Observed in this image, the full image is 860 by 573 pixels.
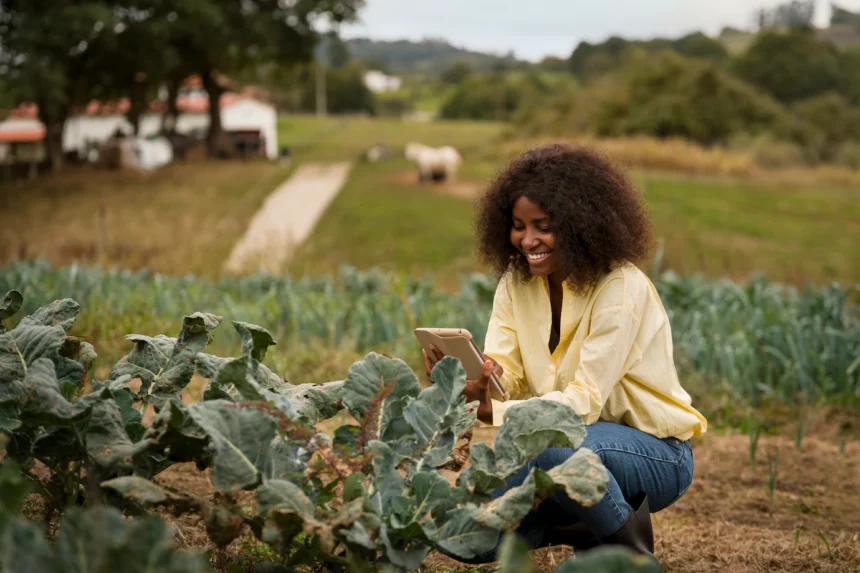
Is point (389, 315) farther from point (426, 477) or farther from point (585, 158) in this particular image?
point (426, 477)

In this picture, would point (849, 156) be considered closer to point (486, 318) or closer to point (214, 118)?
point (214, 118)

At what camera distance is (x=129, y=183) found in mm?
24312

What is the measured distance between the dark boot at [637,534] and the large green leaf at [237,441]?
38.1 inches

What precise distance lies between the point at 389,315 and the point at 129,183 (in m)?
19.6

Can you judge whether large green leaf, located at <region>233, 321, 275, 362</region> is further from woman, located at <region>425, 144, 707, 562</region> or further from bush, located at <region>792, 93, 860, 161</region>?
bush, located at <region>792, 93, 860, 161</region>

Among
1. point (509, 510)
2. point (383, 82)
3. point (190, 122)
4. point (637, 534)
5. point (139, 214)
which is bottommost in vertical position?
point (139, 214)

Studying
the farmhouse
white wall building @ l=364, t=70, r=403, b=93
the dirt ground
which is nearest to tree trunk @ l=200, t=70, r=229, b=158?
the farmhouse

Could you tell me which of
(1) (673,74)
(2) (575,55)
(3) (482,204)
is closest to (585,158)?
→ (3) (482,204)

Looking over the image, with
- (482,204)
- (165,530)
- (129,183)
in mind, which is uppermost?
(482,204)

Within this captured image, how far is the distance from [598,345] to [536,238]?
0.36m

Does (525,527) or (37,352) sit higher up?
(37,352)

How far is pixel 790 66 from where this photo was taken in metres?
39.8

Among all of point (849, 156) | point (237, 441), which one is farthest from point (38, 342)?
point (849, 156)

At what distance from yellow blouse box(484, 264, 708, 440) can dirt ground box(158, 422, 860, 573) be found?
0.49 metres
